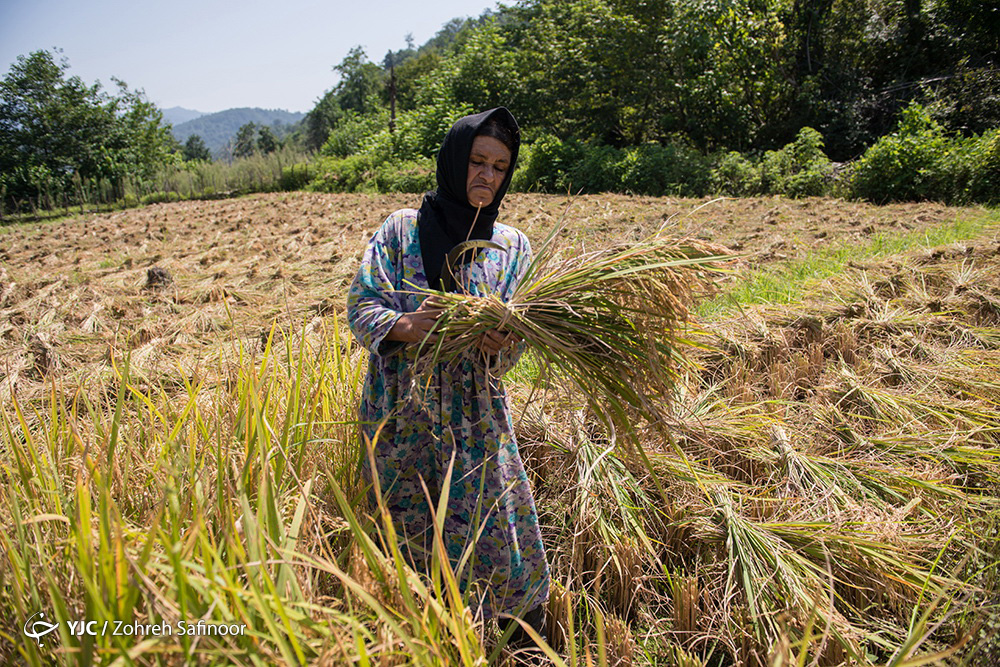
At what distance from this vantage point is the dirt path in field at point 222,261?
9.79 feet

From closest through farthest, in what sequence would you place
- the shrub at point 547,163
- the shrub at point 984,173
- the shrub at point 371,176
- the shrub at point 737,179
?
the shrub at point 984,173
the shrub at point 737,179
the shrub at point 547,163
the shrub at point 371,176

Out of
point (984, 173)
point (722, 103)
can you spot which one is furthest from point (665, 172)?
point (984, 173)

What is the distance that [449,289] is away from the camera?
141 centimetres

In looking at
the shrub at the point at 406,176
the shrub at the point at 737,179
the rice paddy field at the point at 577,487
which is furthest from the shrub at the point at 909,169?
the shrub at the point at 406,176

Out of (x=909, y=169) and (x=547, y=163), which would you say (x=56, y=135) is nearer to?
(x=547, y=163)

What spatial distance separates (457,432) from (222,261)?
5.07 meters

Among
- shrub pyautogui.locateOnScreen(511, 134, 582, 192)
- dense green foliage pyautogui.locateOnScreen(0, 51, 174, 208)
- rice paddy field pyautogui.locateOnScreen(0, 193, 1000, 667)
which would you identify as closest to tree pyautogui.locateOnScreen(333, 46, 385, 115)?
dense green foliage pyautogui.locateOnScreen(0, 51, 174, 208)

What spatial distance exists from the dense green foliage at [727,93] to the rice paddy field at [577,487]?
716 centimetres

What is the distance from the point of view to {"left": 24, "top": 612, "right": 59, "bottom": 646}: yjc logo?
30.4 inches

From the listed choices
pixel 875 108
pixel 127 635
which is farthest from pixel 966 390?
pixel 875 108

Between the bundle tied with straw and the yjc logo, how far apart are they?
76cm

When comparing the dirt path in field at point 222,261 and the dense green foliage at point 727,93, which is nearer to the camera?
the dirt path in field at point 222,261

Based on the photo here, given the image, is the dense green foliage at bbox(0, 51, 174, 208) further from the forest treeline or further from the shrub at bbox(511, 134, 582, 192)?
the shrub at bbox(511, 134, 582, 192)

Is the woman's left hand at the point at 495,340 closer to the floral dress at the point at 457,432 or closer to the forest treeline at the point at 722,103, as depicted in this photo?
the floral dress at the point at 457,432
